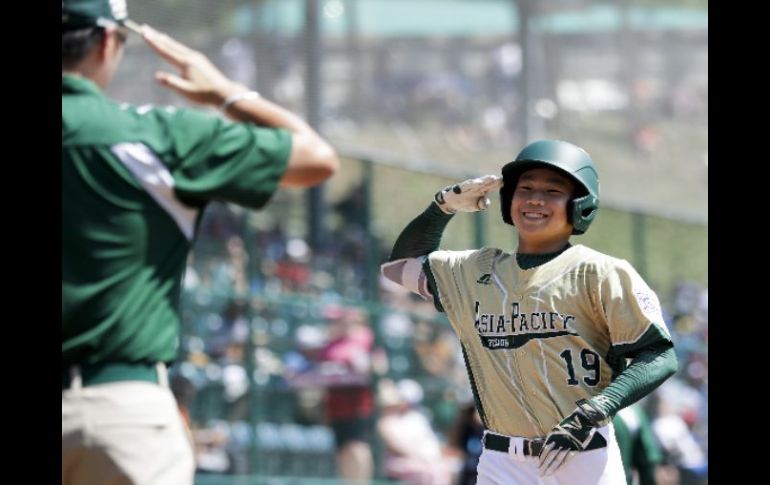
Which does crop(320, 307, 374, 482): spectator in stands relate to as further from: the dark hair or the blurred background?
the dark hair

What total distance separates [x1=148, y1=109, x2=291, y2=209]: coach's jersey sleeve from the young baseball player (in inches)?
25.5

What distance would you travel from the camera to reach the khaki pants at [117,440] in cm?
433

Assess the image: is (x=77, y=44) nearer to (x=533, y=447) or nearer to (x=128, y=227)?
(x=128, y=227)

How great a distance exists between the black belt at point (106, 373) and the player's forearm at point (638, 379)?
1.40 meters

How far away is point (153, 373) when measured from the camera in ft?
14.8

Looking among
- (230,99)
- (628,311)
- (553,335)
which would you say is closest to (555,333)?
(553,335)

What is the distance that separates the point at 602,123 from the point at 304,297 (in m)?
3.21

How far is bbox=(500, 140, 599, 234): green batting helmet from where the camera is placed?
15.0ft

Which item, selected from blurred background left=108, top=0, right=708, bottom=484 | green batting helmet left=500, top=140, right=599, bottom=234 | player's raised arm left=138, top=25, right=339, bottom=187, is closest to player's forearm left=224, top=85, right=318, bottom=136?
player's raised arm left=138, top=25, right=339, bottom=187

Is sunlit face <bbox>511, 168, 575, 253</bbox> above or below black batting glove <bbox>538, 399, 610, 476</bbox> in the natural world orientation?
above

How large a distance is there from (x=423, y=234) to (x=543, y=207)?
0.57 meters

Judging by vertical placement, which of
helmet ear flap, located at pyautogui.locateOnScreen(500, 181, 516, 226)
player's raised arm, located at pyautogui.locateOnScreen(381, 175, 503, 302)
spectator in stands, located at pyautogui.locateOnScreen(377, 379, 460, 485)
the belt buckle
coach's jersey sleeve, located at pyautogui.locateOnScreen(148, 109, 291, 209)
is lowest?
spectator in stands, located at pyautogui.locateOnScreen(377, 379, 460, 485)

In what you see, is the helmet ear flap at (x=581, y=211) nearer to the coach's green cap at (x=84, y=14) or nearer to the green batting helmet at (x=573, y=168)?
the green batting helmet at (x=573, y=168)
